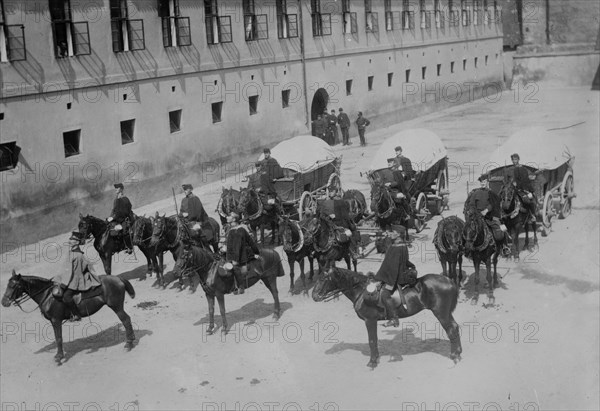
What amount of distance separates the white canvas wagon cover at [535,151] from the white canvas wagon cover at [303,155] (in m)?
4.16

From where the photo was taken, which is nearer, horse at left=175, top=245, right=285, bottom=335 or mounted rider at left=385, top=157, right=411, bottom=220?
horse at left=175, top=245, right=285, bottom=335

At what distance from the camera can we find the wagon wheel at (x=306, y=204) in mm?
19688

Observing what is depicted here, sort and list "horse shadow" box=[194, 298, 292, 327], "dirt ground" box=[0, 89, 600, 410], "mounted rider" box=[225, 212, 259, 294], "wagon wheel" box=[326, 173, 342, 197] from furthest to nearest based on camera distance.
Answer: "wagon wheel" box=[326, 173, 342, 197]
"horse shadow" box=[194, 298, 292, 327]
"mounted rider" box=[225, 212, 259, 294]
"dirt ground" box=[0, 89, 600, 410]

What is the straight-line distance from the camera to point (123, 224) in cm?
1670

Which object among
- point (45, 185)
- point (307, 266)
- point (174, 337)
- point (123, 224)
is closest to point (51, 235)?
point (45, 185)

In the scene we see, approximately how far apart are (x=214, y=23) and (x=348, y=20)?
9.90 meters

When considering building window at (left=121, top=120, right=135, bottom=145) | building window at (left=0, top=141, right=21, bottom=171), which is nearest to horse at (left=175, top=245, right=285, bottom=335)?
building window at (left=0, top=141, right=21, bottom=171)

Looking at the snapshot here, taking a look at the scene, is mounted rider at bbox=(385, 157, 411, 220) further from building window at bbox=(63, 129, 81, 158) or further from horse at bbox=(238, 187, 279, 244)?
building window at bbox=(63, 129, 81, 158)

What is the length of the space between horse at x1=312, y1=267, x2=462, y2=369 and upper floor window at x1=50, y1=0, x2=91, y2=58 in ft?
39.6

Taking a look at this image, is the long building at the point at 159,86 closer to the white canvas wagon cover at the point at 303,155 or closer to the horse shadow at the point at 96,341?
the white canvas wagon cover at the point at 303,155

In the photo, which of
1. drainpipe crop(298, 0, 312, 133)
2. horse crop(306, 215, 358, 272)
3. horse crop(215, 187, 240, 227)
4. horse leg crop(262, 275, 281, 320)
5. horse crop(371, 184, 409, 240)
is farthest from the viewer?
drainpipe crop(298, 0, 312, 133)

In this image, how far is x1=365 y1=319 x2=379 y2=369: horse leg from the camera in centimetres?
1200

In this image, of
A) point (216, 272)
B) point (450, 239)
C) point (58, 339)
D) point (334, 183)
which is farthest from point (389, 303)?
point (334, 183)

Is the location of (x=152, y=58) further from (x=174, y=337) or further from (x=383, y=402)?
(x=383, y=402)
